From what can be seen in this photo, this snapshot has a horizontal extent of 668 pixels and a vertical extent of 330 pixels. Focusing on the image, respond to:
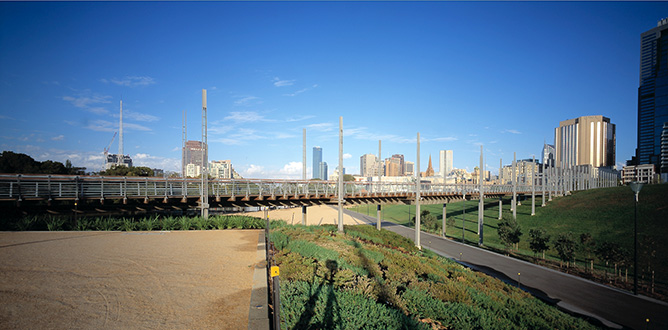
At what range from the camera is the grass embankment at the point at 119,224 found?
1714 centimetres

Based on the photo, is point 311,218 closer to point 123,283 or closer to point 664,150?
point 123,283

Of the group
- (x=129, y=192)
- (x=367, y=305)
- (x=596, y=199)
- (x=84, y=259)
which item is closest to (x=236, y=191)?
(x=129, y=192)

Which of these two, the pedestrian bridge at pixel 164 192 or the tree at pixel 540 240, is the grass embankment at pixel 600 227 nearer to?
the tree at pixel 540 240

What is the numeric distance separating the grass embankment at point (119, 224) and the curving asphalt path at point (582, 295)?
20507 mm

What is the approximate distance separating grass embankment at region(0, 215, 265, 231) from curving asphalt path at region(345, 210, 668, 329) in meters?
20.5

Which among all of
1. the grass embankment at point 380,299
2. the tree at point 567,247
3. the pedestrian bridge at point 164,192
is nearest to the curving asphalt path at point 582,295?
the tree at point 567,247

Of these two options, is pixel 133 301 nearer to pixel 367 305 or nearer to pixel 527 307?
pixel 367 305

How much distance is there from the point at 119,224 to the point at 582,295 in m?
31.4

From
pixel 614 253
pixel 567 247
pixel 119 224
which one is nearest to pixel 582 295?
pixel 614 253

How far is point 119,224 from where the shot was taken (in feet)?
61.5

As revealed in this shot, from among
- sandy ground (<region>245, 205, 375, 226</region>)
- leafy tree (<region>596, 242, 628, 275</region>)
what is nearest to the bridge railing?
sandy ground (<region>245, 205, 375, 226</region>)

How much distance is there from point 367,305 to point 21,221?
21005mm

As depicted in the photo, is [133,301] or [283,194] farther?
[283,194]

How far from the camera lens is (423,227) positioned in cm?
5797
